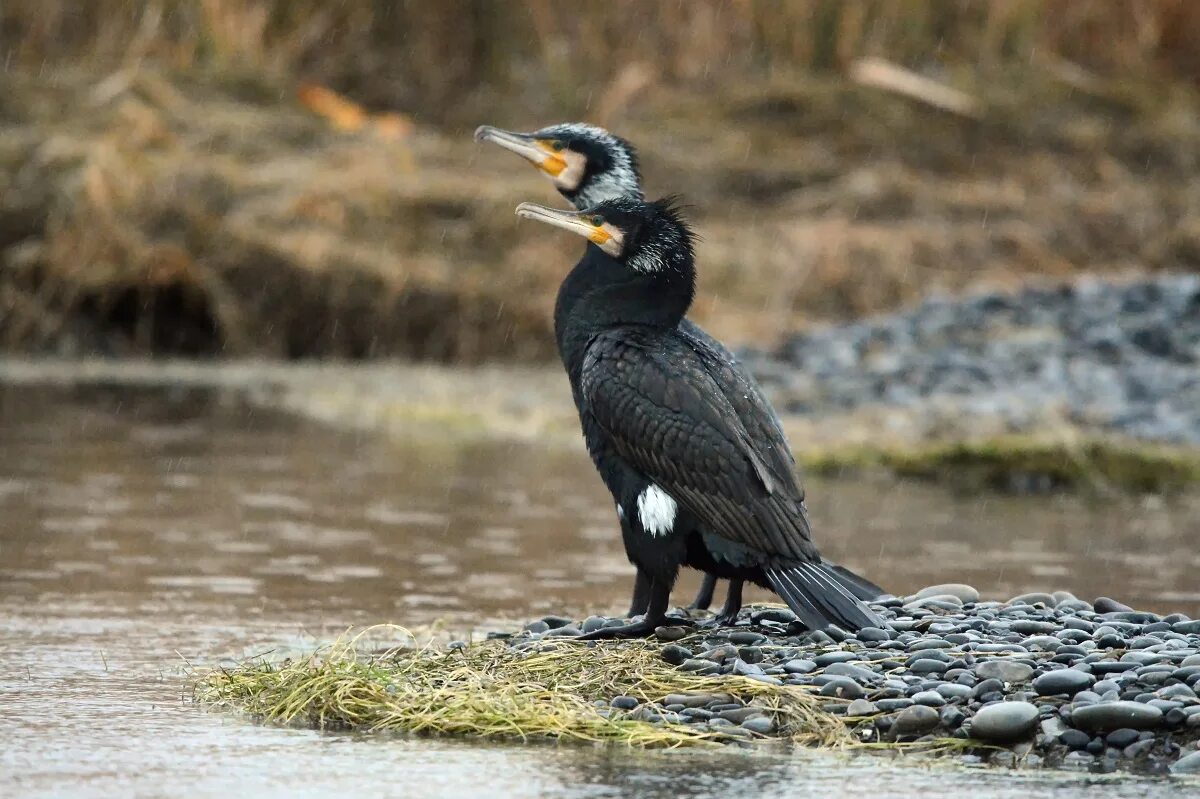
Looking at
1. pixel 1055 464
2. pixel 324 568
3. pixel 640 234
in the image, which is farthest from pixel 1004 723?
pixel 1055 464

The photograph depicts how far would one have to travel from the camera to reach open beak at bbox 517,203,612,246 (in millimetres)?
6902

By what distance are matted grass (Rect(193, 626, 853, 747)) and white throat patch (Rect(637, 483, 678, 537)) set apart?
431 millimetres

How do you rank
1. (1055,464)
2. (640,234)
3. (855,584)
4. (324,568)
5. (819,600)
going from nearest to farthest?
(819,600), (855,584), (640,234), (324,568), (1055,464)

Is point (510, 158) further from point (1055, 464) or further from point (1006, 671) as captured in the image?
point (1006, 671)

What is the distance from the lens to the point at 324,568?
8891 mm

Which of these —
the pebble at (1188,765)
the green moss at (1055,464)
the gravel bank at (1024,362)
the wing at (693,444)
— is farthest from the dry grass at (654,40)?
the pebble at (1188,765)

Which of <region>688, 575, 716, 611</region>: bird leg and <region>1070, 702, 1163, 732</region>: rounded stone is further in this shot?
<region>688, 575, 716, 611</region>: bird leg

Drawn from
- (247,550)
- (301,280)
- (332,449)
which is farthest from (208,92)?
(247,550)

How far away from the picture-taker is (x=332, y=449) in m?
13.0

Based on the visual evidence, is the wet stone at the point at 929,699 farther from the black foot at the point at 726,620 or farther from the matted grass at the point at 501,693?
the black foot at the point at 726,620

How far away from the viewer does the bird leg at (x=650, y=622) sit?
6.72 m

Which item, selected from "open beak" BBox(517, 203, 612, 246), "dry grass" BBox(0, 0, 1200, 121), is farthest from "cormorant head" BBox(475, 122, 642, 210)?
"dry grass" BBox(0, 0, 1200, 121)

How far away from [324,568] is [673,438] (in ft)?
8.50

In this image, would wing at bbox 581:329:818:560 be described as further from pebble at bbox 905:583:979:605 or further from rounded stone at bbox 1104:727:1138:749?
rounded stone at bbox 1104:727:1138:749
